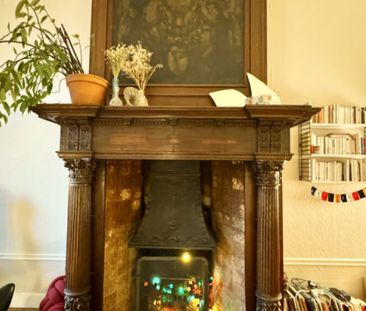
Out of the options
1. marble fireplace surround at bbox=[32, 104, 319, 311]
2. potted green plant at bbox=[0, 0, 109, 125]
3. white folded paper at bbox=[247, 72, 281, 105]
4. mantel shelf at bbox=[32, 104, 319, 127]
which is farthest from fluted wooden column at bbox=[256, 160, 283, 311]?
potted green plant at bbox=[0, 0, 109, 125]

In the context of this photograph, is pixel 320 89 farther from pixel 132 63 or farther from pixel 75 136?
pixel 75 136

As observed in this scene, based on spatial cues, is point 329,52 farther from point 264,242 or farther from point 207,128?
point 264,242

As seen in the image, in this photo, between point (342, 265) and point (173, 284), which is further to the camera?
point (342, 265)

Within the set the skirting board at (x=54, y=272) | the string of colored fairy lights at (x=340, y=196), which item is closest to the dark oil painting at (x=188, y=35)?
the string of colored fairy lights at (x=340, y=196)

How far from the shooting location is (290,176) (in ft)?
7.17

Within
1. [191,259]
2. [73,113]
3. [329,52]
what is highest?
[329,52]

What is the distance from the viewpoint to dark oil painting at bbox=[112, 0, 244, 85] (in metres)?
1.91

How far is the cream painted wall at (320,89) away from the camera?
2146mm

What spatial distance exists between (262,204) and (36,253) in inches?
77.6

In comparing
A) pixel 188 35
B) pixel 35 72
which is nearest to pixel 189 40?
pixel 188 35

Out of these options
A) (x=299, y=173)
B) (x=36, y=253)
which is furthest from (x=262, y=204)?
(x=36, y=253)

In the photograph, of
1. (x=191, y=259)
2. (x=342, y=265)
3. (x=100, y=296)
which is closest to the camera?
(x=100, y=296)

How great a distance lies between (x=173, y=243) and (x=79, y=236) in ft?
2.25

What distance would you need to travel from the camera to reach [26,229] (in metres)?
2.19
